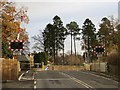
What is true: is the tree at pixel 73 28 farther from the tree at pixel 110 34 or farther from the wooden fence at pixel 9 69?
the wooden fence at pixel 9 69

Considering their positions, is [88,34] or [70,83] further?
[88,34]

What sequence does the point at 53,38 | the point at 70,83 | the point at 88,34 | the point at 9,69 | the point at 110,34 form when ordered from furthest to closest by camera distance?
1. the point at 88,34
2. the point at 53,38
3. the point at 110,34
4. the point at 9,69
5. the point at 70,83

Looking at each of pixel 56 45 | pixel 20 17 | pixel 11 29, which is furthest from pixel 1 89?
pixel 56 45

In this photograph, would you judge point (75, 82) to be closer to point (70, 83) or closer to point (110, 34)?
point (70, 83)

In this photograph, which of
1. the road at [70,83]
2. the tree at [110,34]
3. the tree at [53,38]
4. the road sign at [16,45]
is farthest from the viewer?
the tree at [53,38]

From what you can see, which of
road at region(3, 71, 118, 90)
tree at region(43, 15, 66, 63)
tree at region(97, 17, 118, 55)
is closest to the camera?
road at region(3, 71, 118, 90)

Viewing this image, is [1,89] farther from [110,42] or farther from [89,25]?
[89,25]

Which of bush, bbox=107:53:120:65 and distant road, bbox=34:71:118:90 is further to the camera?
bush, bbox=107:53:120:65

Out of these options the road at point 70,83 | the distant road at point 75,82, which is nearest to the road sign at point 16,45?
the road at point 70,83

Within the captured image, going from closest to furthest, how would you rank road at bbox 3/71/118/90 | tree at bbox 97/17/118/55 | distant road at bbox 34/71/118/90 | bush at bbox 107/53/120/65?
1. road at bbox 3/71/118/90
2. distant road at bbox 34/71/118/90
3. bush at bbox 107/53/120/65
4. tree at bbox 97/17/118/55

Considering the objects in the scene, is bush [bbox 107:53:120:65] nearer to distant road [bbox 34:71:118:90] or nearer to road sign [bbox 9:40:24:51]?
distant road [bbox 34:71:118:90]

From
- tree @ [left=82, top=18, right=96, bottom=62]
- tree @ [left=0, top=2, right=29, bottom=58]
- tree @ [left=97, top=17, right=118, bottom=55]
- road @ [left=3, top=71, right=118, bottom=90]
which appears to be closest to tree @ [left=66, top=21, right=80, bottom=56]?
tree @ [left=82, top=18, right=96, bottom=62]

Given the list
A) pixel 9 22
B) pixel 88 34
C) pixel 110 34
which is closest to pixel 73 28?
pixel 88 34

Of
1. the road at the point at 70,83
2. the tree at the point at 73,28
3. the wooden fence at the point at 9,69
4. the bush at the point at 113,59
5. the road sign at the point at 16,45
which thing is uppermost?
the tree at the point at 73,28
